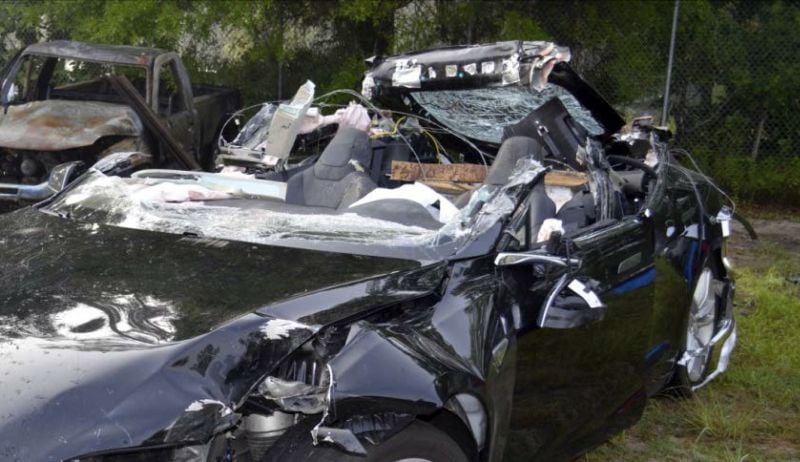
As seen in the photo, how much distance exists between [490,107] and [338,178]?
85 centimetres

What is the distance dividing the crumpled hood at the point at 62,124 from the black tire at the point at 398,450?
568 cm

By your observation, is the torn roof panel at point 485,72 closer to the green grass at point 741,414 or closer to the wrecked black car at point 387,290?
the wrecked black car at point 387,290

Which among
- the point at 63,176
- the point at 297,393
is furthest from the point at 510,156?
the point at 63,176

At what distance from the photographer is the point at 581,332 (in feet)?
11.6

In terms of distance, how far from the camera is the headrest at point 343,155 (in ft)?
14.5

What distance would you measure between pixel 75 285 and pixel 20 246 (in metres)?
0.64

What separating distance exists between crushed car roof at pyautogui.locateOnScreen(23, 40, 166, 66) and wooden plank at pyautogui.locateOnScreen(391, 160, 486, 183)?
4971 mm

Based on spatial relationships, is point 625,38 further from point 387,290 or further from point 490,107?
point 387,290

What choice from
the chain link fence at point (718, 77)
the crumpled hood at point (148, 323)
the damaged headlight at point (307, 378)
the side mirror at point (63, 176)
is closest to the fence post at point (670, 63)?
the chain link fence at point (718, 77)

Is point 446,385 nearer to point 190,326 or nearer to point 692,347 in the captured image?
point 190,326

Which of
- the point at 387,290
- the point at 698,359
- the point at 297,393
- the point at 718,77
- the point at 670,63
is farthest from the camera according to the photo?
the point at 718,77

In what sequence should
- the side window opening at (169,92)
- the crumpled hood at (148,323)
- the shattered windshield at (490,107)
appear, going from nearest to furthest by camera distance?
1. the crumpled hood at (148,323)
2. the shattered windshield at (490,107)
3. the side window opening at (169,92)

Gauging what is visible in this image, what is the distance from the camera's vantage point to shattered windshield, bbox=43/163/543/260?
3.30 metres

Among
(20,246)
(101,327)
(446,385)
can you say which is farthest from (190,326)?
(20,246)
